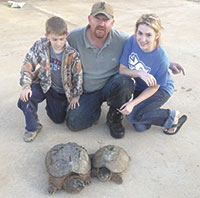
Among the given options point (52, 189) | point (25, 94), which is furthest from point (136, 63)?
point (52, 189)

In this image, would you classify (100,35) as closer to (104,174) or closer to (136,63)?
(136,63)

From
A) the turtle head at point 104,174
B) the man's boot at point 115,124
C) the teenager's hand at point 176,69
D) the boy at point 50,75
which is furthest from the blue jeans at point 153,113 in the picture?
the turtle head at point 104,174

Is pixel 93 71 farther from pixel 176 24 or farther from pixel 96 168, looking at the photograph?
pixel 176 24

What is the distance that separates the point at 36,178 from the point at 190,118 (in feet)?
6.47

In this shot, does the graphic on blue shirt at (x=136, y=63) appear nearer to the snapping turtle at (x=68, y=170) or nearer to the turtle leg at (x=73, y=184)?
the snapping turtle at (x=68, y=170)

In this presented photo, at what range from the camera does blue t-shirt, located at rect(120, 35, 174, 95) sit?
2.68m

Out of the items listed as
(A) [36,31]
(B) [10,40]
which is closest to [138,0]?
(A) [36,31]

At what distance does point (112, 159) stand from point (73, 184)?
0.42m

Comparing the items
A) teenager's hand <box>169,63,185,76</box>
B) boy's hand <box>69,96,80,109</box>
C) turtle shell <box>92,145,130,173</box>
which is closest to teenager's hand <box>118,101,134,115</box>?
turtle shell <box>92,145,130,173</box>

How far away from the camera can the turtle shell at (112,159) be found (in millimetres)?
2357

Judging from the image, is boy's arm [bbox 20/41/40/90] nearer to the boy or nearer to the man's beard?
the boy

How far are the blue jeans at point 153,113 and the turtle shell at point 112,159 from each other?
1.88ft

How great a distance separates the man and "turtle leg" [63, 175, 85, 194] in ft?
2.58

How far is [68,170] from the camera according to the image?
2.21m
